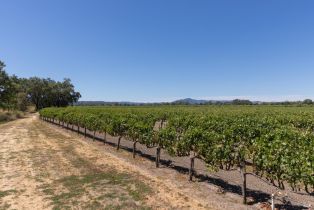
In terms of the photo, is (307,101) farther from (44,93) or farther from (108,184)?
(108,184)

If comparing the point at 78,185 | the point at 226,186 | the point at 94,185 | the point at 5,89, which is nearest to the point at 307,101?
the point at 5,89

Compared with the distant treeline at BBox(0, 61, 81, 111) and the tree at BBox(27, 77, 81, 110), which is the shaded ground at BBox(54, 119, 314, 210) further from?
the tree at BBox(27, 77, 81, 110)

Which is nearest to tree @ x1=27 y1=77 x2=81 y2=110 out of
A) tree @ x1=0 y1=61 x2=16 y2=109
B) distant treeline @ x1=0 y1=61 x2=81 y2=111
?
distant treeline @ x1=0 y1=61 x2=81 y2=111

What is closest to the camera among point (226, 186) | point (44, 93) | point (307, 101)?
point (226, 186)

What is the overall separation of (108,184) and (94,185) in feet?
2.20

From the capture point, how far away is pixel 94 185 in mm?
13031

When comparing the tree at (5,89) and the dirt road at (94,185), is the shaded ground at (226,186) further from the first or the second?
the tree at (5,89)

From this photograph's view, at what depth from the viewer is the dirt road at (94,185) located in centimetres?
1073

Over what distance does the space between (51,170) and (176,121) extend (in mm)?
11376

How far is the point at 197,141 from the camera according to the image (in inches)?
552

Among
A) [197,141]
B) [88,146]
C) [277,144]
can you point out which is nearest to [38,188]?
[197,141]

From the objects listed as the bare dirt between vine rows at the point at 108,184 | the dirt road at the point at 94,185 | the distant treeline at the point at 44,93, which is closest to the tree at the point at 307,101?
the distant treeline at the point at 44,93

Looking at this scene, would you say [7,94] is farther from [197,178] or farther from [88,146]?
[197,178]

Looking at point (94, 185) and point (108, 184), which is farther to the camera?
point (108, 184)
